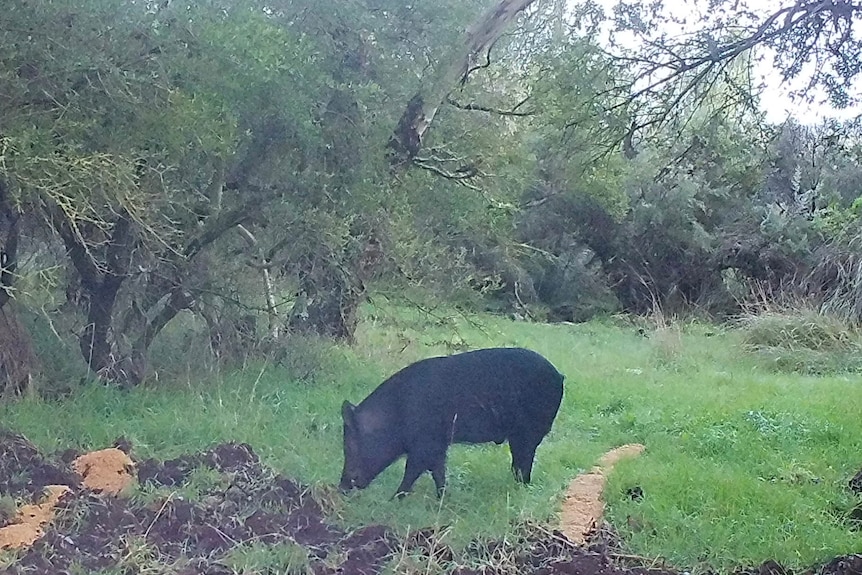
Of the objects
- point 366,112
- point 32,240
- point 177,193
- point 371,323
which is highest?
point 366,112

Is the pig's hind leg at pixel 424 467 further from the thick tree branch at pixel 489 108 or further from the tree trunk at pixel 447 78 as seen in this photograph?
the thick tree branch at pixel 489 108

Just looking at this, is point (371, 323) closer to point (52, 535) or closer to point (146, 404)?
point (146, 404)

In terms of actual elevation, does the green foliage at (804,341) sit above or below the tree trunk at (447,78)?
below

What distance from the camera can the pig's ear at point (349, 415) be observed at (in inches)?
223

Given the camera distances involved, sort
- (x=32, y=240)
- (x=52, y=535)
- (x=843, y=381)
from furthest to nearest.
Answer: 1. (x=843, y=381)
2. (x=32, y=240)
3. (x=52, y=535)

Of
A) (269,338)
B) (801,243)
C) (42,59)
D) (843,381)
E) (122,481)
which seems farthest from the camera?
(801,243)

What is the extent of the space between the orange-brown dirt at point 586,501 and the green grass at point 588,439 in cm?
8

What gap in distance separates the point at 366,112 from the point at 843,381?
5.67 metres

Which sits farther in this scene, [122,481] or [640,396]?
[640,396]

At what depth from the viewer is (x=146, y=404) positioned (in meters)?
7.17

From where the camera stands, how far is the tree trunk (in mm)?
7492

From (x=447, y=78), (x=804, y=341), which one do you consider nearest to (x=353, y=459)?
(x=447, y=78)

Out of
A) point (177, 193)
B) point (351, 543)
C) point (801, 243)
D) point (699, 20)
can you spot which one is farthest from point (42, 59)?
point (801, 243)

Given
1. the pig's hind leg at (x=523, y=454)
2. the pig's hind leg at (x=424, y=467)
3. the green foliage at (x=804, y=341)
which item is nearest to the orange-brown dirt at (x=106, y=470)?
the pig's hind leg at (x=424, y=467)
